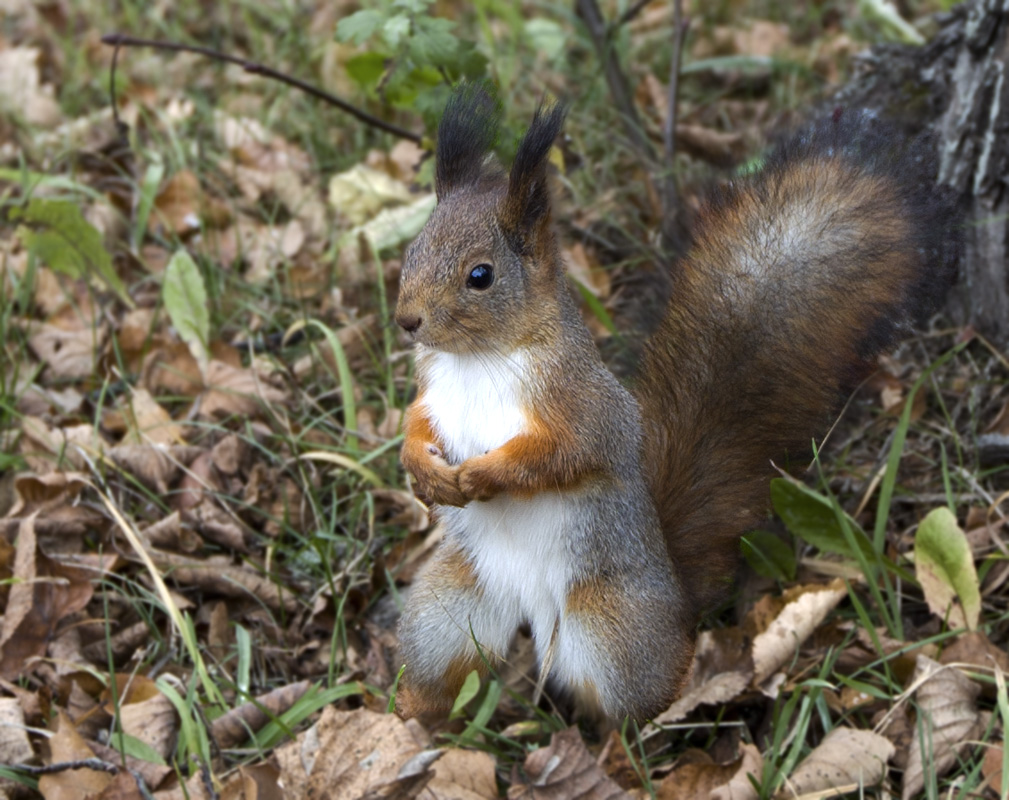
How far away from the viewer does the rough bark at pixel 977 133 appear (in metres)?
2.30

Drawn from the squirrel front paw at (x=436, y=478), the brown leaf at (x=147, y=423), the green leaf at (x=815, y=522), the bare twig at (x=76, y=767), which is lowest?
the bare twig at (x=76, y=767)

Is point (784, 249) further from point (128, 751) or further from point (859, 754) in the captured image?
point (128, 751)

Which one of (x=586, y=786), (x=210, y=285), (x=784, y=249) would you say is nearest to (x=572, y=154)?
(x=210, y=285)

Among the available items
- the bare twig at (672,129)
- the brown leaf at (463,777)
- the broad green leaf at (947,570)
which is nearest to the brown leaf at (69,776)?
the brown leaf at (463,777)

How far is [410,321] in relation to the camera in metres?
1.50

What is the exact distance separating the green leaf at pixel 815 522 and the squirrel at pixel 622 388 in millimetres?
88

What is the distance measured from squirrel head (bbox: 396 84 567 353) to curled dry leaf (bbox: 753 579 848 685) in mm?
690

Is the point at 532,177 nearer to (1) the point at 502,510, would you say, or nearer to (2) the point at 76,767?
(1) the point at 502,510

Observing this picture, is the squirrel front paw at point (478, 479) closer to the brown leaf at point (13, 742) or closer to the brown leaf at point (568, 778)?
the brown leaf at point (568, 778)

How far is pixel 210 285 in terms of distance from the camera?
2.67m

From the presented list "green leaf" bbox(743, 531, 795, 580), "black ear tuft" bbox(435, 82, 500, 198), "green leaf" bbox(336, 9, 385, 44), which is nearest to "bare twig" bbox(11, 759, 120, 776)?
"black ear tuft" bbox(435, 82, 500, 198)

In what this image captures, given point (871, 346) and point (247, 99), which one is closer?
point (871, 346)

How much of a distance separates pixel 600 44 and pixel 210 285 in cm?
122

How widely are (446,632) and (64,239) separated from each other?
5.01ft
